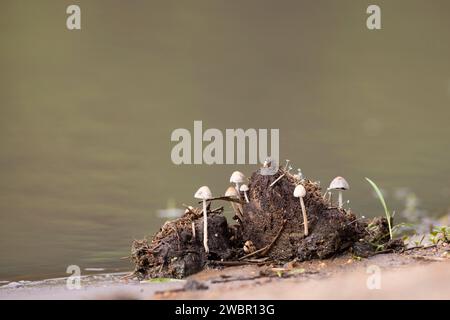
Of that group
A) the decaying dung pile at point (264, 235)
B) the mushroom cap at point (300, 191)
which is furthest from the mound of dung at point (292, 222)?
the mushroom cap at point (300, 191)

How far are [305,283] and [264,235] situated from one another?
0.51 meters

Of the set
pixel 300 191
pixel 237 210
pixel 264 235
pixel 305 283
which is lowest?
pixel 305 283

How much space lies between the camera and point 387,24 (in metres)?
9.35

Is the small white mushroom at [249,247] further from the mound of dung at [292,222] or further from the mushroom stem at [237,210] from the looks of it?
the mushroom stem at [237,210]

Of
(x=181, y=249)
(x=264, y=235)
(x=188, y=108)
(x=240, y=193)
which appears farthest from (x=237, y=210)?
(x=188, y=108)

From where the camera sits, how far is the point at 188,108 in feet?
24.9

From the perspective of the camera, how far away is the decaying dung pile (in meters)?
3.08

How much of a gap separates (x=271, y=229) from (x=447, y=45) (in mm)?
6971

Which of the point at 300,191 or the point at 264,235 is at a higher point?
the point at 300,191

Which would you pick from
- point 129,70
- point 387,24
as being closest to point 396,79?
point 387,24

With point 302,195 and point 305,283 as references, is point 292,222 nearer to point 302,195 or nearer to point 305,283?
point 302,195

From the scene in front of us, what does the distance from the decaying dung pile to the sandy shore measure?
0.26 feet

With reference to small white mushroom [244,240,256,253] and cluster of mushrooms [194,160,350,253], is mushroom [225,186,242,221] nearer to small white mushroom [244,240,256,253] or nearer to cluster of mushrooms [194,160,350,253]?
cluster of mushrooms [194,160,350,253]

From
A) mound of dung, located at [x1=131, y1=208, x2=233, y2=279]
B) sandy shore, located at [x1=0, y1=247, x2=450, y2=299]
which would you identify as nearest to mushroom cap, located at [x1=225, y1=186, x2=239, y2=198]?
mound of dung, located at [x1=131, y1=208, x2=233, y2=279]
